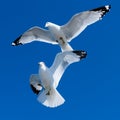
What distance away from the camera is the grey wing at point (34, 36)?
22.4 meters

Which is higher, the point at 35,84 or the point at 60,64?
the point at 35,84

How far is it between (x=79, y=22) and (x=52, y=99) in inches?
103

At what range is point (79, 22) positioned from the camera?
21.8 m

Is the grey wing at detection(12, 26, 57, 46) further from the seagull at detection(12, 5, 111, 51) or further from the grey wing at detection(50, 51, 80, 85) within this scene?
the grey wing at detection(50, 51, 80, 85)

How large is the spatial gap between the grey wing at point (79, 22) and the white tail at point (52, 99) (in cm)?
183

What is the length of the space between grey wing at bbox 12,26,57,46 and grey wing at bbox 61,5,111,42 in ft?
2.12

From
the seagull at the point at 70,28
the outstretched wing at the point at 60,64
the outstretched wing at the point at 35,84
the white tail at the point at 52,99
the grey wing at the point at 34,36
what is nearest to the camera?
the outstretched wing at the point at 60,64

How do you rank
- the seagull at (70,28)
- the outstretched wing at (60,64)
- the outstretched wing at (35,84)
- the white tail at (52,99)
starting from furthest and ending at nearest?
the outstretched wing at (35,84), the seagull at (70,28), the white tail at (52,99), the outstretched wing at (60,64)

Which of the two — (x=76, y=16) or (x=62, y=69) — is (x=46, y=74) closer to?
(x=62, y=69)

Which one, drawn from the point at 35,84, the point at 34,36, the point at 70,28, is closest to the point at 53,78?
the point at 35,84

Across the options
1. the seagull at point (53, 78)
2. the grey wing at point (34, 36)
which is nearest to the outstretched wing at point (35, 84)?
the seagull at point (53, 78)

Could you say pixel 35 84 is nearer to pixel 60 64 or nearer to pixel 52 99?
pixel 52 99

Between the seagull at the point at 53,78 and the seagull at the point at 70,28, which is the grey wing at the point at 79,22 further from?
the seagull at the point at 53,78

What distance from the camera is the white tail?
820 inches
